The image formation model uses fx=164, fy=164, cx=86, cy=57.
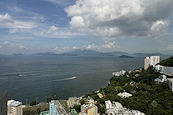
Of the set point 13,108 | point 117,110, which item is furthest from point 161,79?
point 13,108

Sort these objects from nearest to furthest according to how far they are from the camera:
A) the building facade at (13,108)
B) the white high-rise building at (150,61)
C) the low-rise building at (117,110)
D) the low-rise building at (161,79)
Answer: the low-rise building at (117,110) < the building facade at (13,108) < the low-rise building at (161,79) < the white high-rise building at (150,61)

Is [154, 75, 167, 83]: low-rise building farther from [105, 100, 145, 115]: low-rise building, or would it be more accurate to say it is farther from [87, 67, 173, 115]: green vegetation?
[105, 100, 145, 115]: low-rise building

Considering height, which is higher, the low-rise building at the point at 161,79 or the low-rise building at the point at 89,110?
the low-rise building at the point at 161,79

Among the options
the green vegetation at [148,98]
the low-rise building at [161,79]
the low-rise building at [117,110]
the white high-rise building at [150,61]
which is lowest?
the low-rise building at [117,110]

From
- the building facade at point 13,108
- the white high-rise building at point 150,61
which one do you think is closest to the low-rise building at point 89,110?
the building facade at point 13,108

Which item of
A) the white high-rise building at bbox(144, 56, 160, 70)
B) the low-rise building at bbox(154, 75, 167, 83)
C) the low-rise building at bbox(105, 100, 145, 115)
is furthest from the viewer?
the white high-rise building at bbox(144, 56, 160, 70)

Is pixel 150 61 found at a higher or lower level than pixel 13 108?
higher

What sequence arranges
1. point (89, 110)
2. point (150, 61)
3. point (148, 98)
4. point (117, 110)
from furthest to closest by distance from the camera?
point (150, 61)
point (148, 98)
point (117, 110)
point (89, 110)

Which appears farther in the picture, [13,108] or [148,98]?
[148,98]

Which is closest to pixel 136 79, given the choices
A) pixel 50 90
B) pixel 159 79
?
pixel 159 79

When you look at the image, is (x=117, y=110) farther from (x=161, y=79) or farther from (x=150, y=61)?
(x=150, y=61)

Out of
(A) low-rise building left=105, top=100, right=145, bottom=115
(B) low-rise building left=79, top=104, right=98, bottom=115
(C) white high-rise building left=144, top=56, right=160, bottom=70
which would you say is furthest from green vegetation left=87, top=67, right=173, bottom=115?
(C) white high-rise building left=144, top=56, right=160, bottom=70

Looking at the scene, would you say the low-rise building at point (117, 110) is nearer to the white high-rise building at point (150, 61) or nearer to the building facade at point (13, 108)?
the building facade at point (13, 108)

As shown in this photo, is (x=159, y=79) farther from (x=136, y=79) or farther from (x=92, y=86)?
(x=92, y=86)
